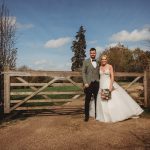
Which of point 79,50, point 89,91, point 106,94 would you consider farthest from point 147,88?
point 79,50

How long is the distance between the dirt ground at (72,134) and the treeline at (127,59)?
122 ft

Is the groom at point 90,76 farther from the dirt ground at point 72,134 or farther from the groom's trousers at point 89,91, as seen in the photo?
the dirt ground at point 72,134

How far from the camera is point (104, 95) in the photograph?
9.13 m

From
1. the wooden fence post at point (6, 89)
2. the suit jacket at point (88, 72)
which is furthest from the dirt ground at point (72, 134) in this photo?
the suit jacket at point (88, 72)

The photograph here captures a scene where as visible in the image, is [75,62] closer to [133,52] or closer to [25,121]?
[133,52]

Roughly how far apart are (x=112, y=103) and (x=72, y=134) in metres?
2.35

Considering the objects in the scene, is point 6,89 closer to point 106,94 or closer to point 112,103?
point 106,94

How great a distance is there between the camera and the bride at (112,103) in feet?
29.7

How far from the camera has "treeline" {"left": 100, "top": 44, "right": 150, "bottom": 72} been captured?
49.8m

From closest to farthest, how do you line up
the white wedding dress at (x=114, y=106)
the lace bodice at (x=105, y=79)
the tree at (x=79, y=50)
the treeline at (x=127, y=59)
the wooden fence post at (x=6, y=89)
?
the white wedding dress at (x=114, y=106), the lace bodice at (x=105, y=79), the wooden fence post at (x=6, y=89), the treeline at (x=127, y=59), the tree at (x=79, y=50)

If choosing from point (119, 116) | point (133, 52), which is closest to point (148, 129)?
point (119, 116)

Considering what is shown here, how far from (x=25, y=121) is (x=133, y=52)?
52.7 meters

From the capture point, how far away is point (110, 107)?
359 inches

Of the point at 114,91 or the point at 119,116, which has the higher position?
the point at 114,91
